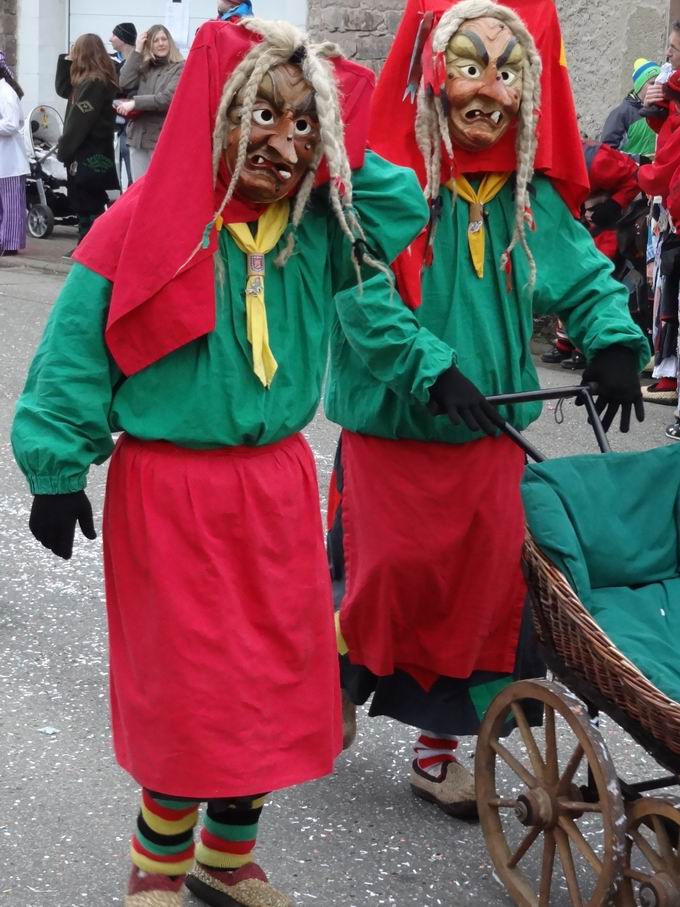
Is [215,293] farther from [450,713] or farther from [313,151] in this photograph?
[450,713]

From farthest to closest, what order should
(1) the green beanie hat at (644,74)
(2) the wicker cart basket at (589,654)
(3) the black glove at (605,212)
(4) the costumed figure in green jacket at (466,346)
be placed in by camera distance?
(1) the green beanie hat at (644,74) → (3) the black glove at (605,212) → (4) the costumed figure in green jacket at (466,346) → (2) the wicker cart basket at (589,654)

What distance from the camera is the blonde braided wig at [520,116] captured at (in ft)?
10.7

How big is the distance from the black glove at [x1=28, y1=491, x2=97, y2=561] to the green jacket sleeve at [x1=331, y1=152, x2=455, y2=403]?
70cm

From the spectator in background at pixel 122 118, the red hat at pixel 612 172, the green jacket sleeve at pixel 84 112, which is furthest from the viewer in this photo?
the spectator in background at pixel 122 118

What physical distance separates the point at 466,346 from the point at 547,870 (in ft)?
3.76

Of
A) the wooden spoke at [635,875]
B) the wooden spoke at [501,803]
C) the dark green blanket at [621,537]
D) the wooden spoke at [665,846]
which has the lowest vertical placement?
the wooden spoke at [501,803]

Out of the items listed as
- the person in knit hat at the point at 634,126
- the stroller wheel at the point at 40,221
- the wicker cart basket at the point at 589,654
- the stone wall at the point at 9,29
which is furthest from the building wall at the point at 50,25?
the wicker cart basket at the point at 589,654

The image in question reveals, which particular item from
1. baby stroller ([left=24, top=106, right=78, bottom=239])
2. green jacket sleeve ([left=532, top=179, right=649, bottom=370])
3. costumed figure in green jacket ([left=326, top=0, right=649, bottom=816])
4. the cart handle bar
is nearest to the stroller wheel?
baby stroller ([left=24, top=106, right=78, bottom=239])

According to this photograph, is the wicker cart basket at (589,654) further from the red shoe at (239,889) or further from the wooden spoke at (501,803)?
the red shoe at (239,889)

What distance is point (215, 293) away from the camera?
2674 mm

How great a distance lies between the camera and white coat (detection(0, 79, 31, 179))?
40.6ft

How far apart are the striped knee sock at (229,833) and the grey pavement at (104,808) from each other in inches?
7.6

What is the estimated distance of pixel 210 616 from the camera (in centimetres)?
271

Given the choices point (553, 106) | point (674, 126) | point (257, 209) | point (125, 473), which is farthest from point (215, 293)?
point (674, 126)
